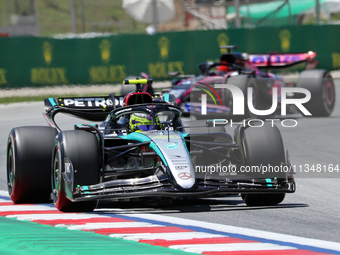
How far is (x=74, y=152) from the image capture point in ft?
20.0

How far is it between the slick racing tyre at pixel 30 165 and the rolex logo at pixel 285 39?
20268 mm

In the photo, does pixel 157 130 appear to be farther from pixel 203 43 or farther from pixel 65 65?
pixel 203 43

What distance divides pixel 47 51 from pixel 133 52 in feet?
9.93

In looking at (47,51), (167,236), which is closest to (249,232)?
(167,236)

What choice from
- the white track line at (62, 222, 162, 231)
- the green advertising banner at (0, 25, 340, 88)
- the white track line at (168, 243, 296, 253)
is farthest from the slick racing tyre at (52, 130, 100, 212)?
the green advertising banner at (0, 25, 340, 88)

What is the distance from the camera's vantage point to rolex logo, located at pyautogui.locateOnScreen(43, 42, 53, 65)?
21922 mm

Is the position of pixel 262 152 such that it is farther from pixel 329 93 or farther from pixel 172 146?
pixel 329 93

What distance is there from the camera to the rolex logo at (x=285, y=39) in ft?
86.0

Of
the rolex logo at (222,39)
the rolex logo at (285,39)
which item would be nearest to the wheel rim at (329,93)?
the rolex logo at (222,39)

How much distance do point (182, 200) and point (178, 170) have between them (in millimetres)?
1042

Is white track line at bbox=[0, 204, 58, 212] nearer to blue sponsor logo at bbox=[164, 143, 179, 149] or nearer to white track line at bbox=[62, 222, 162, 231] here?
white track line at bbox=[62, 222, 162, 231]

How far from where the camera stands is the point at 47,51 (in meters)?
22.0

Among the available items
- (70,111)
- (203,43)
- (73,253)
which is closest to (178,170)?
(73,253)

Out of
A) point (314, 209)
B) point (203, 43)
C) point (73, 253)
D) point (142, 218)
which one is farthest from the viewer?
point (203, 43)
